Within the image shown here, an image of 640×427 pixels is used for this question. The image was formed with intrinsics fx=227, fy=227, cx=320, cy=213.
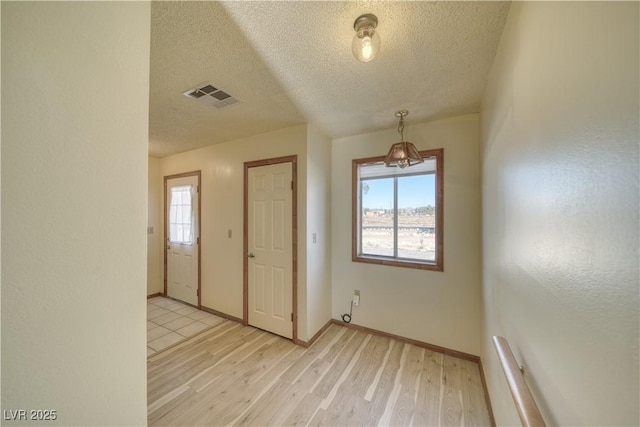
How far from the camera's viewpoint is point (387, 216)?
8.89ft

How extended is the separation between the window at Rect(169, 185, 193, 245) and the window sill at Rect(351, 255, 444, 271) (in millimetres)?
2637

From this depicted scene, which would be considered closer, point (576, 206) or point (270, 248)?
point (576, 206)

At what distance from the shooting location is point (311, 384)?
Answer: 191cm

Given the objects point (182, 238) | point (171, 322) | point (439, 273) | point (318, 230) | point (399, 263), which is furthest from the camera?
point (182, 238)

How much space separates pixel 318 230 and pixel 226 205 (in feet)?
4.51

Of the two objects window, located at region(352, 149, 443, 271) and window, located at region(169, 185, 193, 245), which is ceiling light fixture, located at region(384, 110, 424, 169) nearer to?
window, located at region(352, 149, 443, 271)

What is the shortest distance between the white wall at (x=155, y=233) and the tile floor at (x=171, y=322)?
1.06ft

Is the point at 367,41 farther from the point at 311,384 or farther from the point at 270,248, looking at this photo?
the point at 311,384

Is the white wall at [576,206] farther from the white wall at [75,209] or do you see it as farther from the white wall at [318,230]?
the white wall at [318,230]

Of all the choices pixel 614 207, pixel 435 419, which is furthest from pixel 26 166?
pixel 435 419

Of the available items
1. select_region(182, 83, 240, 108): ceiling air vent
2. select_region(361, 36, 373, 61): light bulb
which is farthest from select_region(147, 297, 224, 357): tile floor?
select_region(361, 36, 373, 61): light bulb

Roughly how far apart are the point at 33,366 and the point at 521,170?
167 centimetres

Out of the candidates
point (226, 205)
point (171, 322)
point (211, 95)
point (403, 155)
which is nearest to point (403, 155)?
point (403, 155)

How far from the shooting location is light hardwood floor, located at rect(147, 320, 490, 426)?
161cm
